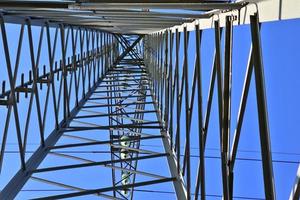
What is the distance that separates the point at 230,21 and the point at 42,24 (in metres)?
5.42

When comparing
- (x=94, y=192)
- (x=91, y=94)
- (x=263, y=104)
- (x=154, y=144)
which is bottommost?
(x=154, y=144)

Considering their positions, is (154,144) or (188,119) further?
(154,144)

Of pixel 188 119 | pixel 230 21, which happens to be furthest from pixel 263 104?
pixel 188 119

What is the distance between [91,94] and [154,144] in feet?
19.8

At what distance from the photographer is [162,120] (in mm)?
13547

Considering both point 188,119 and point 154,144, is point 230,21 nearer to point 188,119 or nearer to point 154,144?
point 188,119

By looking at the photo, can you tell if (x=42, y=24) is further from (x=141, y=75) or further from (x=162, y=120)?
(x=141, y=75)

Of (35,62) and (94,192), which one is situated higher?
(35,62)

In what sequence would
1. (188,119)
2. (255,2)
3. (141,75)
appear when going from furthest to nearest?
1. (141,75)
2. (188,119)
3. (255,2)

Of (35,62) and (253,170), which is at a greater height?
(35,62)

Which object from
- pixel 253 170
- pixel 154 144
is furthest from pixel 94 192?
pixel 154 144

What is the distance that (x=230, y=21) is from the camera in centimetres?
577

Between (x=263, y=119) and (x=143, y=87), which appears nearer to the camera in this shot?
(x=263, y=119)

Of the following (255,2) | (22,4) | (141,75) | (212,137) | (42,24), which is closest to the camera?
(255,2)
